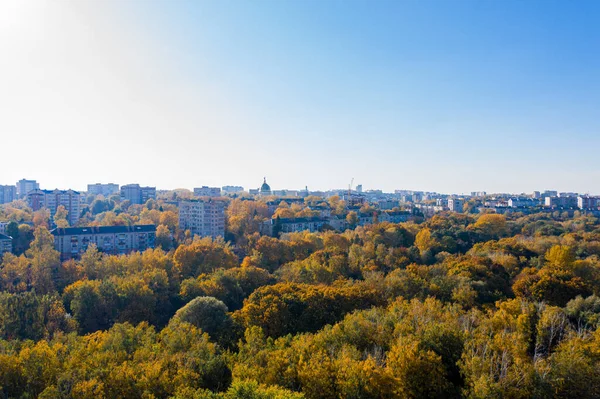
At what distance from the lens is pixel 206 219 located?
4875cm

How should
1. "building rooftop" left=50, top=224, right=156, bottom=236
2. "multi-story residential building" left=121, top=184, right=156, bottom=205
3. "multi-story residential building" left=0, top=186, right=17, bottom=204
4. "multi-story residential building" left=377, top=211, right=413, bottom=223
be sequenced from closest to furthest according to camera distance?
"building rooftop" left=50, top=224, right=156, bottom=236
"multi-story residential building" left=377, top=211, right=413, bottom=223
"multi-story residential building" left=121, top=184, right=156, bottom=205
"multi-story residential building" left=0, top=186, right=17, bottom=204

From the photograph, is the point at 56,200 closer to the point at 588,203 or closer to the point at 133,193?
the point at 133,193

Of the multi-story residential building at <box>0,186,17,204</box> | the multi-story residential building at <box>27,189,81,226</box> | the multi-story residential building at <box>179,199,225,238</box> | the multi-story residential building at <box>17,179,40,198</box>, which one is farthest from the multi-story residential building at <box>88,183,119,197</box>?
the multi-story residential building at <box>179,199,225,238</box>

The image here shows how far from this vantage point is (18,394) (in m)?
11.3

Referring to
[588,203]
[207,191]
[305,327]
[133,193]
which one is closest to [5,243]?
[305,327]

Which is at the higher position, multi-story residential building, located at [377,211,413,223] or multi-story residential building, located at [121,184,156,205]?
multi-story residential building, located at [121,184,156,205]

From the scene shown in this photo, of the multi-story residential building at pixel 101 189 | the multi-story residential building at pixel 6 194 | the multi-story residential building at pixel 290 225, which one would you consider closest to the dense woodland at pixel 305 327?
the multi-story residential building at pixel 290 225

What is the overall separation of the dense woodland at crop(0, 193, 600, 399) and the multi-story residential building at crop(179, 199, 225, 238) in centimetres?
1667

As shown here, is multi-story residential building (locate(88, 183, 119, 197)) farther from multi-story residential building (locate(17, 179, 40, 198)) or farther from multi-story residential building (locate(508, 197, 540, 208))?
multi-story residential building (locate(508, 197, 540, 208))

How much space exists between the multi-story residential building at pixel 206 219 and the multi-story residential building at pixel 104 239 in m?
5.77

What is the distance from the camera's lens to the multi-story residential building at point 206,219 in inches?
1917

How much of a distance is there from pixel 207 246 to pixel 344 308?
15.1 metres

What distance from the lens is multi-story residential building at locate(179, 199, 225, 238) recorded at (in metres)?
48.7

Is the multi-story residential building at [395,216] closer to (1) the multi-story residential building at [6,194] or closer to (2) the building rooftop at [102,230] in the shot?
(2) the building rooftop at [102,230]
